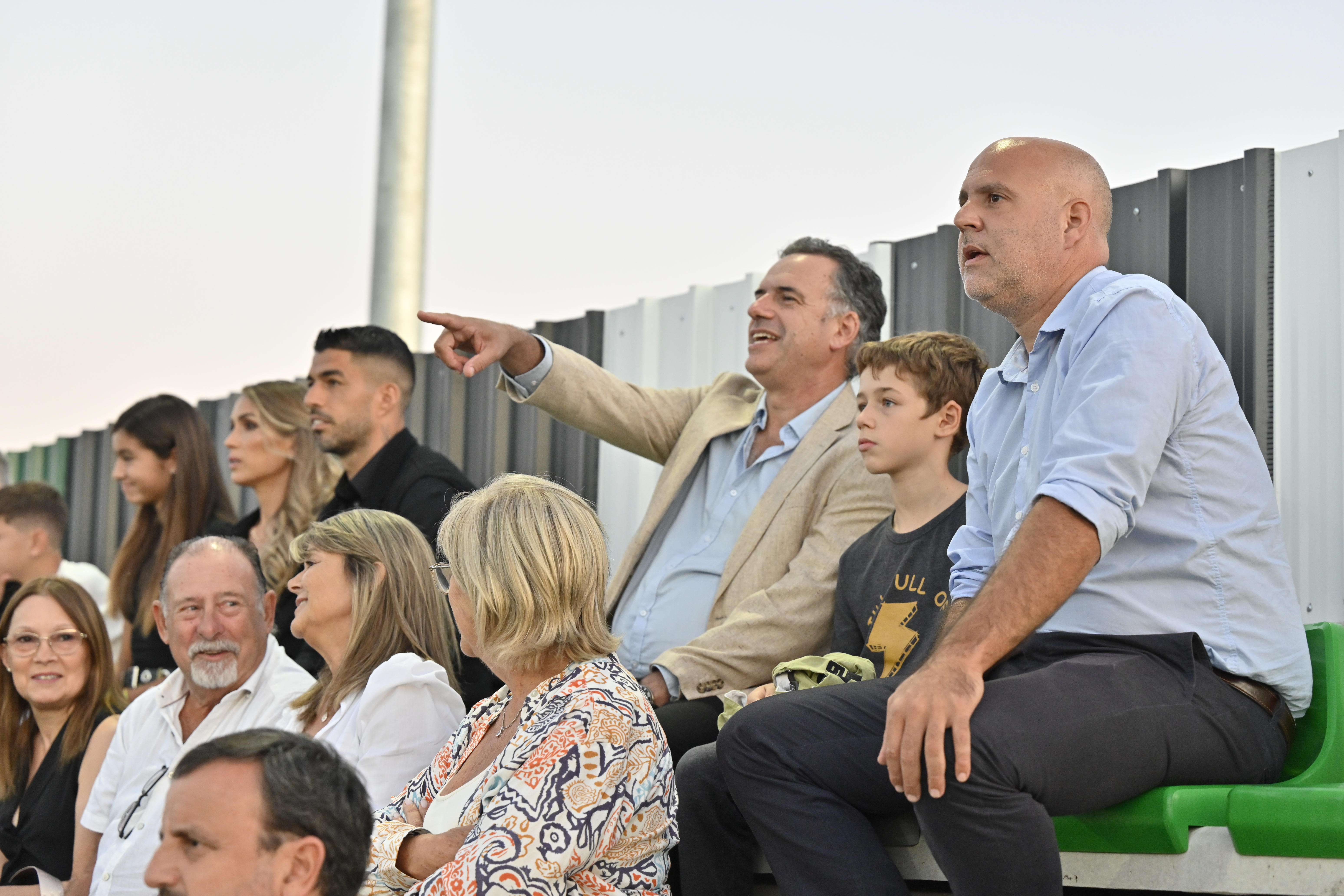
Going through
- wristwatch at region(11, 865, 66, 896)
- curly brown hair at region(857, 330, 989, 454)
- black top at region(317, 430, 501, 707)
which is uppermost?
curly brown hair at region(857, 330, 989, 454)

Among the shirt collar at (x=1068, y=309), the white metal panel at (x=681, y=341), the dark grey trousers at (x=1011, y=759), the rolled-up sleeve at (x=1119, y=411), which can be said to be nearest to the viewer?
the dark grey trousers at (x=1011, y=759)

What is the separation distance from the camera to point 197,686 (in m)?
3.76

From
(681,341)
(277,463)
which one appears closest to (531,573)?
Result: (681,341)

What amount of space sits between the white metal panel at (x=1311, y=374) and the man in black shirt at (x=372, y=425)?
102 inches

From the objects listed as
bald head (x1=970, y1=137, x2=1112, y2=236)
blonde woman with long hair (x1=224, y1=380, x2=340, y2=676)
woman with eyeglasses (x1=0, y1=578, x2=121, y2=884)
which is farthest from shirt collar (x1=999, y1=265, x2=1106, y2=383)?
blonde woman with long hair (x1=224, y1=380, x2=340, y2=676)

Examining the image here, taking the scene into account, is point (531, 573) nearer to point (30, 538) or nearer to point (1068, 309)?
point (1068, 309)

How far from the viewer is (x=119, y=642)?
18.2 ft

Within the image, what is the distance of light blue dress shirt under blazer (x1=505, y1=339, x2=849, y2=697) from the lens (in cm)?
369

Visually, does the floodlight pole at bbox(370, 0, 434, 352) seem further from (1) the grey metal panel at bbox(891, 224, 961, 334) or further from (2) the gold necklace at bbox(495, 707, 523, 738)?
(2) the gold necklace at bbox(495, 707, 523, 738)

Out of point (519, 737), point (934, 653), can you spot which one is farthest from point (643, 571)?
point (934, 653)

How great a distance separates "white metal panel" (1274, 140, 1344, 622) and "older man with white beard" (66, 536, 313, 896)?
2.53 m

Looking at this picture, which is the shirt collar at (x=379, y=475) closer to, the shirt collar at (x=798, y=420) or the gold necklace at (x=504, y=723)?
the shirt collar at (x=798, y=420)

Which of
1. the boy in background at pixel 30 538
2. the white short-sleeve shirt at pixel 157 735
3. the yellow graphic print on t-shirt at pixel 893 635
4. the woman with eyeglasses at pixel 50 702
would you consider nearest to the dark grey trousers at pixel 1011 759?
the yellow graphic print on t-shirt at pixel 893 635

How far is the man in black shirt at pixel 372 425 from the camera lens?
15.4ft
